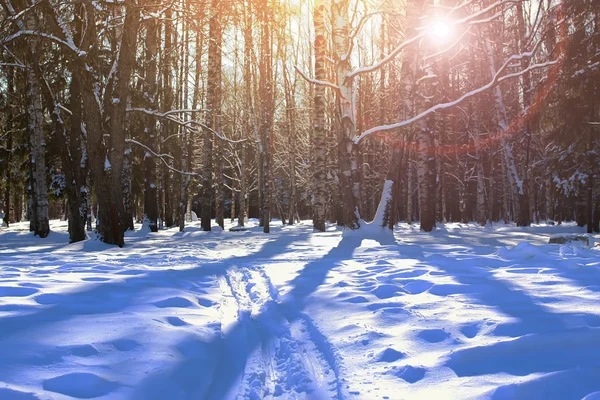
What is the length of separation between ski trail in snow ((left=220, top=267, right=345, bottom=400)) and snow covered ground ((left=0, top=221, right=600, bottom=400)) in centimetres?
1

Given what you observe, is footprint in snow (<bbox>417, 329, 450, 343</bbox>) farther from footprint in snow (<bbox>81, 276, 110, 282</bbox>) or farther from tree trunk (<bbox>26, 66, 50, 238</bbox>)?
tree trunk (<bbox>26, 66, 50, 238</bbox>)

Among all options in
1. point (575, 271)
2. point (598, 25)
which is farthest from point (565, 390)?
point (598, 25)

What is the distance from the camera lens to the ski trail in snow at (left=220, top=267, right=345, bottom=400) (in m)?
2.51

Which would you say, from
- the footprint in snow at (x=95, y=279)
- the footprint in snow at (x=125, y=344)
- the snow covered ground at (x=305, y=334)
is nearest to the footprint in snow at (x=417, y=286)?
the snow covered ground at (x=305, y=334)

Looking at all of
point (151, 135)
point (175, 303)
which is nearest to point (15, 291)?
point (175, 303)

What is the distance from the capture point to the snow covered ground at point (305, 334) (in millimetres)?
2342

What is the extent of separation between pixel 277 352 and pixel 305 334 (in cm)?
41

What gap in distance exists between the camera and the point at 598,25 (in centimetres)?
1311

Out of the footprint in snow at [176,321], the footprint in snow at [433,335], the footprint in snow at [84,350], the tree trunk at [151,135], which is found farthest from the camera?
the tree trunk at [151,135]

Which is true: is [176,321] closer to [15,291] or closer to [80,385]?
[80,385]

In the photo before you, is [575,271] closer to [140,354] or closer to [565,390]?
[565,390]

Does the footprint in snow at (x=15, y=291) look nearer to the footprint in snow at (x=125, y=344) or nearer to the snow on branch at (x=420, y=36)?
the footprint in snow at (x=125, y=344)

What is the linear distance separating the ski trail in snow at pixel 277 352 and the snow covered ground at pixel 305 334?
12mm

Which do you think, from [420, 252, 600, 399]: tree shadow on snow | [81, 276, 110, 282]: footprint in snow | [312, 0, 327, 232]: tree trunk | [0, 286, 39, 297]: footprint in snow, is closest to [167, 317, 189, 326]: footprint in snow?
[0, 286, 39, 297]: footprint in snow
